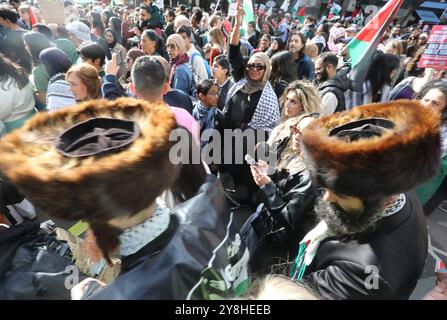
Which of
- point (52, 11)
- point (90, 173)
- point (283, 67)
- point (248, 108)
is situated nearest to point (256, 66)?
point (248, 108)

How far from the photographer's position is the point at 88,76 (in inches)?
107

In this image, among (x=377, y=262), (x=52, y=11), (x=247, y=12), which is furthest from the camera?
(x=247, y=12)

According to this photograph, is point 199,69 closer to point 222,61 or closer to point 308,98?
point 222,61

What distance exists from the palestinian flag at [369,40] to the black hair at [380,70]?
1.28ft

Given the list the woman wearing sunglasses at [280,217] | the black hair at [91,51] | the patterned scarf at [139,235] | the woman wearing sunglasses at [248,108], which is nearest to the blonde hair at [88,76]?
the black hair at [91,51]

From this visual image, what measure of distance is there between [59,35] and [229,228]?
6043 millimetres

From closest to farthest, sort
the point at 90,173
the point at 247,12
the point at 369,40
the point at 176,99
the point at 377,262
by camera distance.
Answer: the point at 90,173
the point at 377,262
the point at 176,99
the point at 369,40
the point at 247,12

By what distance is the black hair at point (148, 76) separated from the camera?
7.92 feet

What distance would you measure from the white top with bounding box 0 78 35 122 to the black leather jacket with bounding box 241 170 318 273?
2.45 metres

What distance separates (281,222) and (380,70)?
10.1ft

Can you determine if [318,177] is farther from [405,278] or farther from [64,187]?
[64,187]

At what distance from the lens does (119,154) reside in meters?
0.93

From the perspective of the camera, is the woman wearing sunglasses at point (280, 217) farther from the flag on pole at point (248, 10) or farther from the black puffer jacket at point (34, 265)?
the flag on pole at point (248, 10)

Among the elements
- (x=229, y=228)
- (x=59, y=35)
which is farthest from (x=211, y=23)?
(x=229, y=228)
